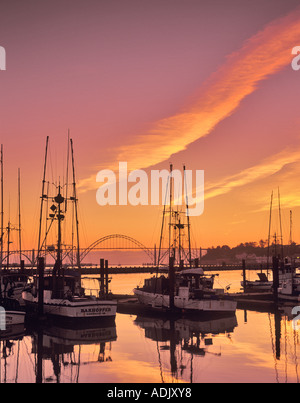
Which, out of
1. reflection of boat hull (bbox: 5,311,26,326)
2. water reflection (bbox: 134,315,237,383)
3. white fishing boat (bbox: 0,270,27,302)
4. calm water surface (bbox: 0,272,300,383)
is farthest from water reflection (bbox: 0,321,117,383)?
white fishing boat (bbox: 0,270,27,302)

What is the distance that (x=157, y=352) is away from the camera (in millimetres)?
29094

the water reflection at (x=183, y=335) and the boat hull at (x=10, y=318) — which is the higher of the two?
the boat hull at (x=10, y=318)

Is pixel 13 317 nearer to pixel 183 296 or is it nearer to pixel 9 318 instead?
pixel 9 318

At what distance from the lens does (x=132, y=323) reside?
42250 millimetres

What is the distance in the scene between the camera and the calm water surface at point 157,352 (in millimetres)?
23078

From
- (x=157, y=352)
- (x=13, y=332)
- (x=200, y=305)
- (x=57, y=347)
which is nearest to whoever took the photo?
(x=157, y=352)

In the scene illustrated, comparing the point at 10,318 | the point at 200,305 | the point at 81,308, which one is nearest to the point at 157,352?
the point at 81,308

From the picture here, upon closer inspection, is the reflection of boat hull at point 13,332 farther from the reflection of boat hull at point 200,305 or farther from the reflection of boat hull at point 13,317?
the reflection of boat hull at point 200,305

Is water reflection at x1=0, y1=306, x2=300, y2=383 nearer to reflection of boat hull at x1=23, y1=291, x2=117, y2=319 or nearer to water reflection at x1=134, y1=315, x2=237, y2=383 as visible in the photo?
water reflection at x1=134, y1=315, x2=237, y2=383

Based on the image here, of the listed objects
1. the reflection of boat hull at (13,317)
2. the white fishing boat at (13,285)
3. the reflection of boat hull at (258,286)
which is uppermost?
the white fishing boat at (13,285)

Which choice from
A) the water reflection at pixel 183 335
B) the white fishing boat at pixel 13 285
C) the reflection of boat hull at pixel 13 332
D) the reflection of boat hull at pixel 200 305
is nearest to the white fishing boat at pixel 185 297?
the reflection of boat hull at pixel 200 305
